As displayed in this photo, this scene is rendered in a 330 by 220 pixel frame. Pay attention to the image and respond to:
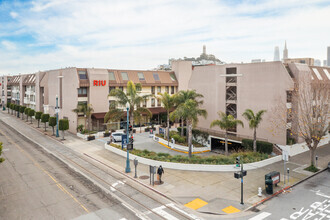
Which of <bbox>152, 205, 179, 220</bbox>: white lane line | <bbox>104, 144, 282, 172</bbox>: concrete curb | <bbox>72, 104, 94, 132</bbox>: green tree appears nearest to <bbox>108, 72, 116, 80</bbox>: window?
<bbox>72, 104, 94, 132</bbox>: green tree

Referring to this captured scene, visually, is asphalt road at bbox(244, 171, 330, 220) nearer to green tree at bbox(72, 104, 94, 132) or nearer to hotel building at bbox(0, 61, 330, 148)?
hotel building at bbox(0, 61, 330, 148)

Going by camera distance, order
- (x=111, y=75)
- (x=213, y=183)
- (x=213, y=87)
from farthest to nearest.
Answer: (x=111, y=75)
(x=213, y=87)
(x=213, y=183)

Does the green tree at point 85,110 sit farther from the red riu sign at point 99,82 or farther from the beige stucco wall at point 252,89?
the beige stucco wall at point 252,89

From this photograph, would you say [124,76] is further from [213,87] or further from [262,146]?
[262,146]

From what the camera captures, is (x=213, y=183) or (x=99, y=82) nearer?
(x=213, y=183)

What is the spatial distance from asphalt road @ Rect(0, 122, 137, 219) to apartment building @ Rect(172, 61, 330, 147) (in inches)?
792

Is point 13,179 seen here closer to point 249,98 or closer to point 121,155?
point 121,155

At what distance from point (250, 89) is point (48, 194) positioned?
26003 mm

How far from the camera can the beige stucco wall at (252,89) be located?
30.4 m

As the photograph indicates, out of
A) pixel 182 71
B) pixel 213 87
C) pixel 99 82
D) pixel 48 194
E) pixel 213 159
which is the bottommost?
pixel 48 194

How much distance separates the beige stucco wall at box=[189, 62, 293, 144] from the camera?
30.4 m

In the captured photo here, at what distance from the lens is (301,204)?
17.8m

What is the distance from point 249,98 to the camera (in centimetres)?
3356

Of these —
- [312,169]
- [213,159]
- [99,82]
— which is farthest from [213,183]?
[99,82]
